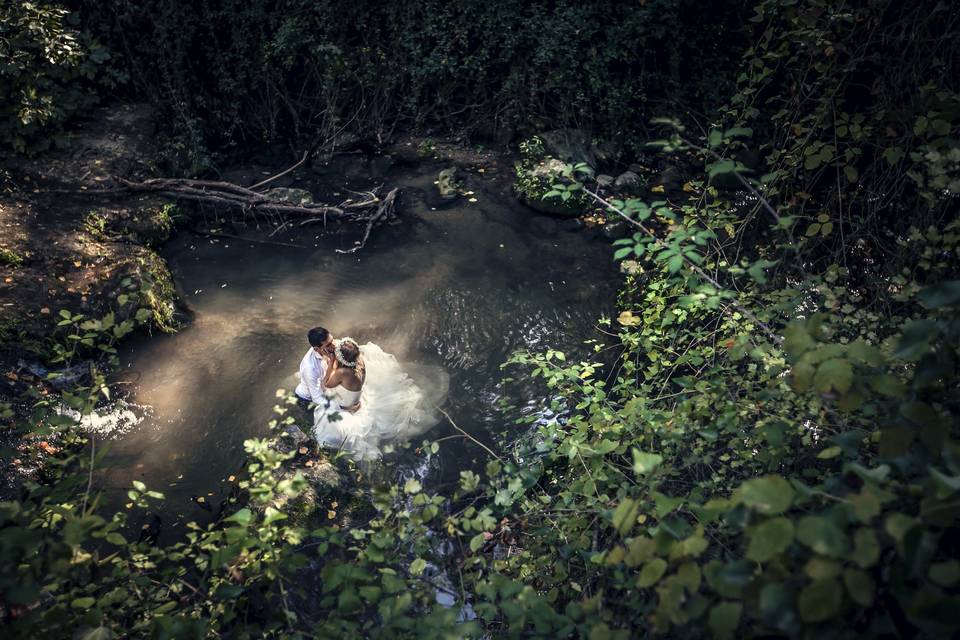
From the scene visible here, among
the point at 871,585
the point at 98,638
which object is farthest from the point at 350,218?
the point at 871,585

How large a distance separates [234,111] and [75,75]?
2.59 m

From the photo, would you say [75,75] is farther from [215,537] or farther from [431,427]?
[215,537]

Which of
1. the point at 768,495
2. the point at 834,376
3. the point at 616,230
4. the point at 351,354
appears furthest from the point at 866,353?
the point at 616,230

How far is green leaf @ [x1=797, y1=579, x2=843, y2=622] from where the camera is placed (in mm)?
1132

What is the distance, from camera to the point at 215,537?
239cm

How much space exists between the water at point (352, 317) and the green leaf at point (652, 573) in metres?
3.98

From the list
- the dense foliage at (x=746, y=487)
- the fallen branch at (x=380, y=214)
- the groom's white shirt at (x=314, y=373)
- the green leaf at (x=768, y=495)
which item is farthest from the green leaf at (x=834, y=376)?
the fallen branch at (x=380, y=214)

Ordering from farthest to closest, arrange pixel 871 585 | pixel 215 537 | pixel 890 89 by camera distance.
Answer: pixel 890 89
pixel 215 537
pixel 871 585

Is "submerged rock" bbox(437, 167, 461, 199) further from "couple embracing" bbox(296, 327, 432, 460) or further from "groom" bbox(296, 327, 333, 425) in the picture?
"groom" bbox(296, 327, 333, 425)

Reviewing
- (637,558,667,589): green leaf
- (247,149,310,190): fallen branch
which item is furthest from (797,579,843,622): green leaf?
(247,149,310,190): fallen branch

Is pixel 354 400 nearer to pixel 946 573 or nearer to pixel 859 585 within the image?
pixel 859 585

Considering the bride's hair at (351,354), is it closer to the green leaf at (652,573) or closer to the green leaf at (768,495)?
the green leaf at (652,573)

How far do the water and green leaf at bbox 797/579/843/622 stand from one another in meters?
4.32

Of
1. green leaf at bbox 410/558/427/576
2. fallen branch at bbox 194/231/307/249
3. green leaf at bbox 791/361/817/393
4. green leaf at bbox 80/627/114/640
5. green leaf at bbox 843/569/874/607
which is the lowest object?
fallen branch at bbox 194/231/307/249
